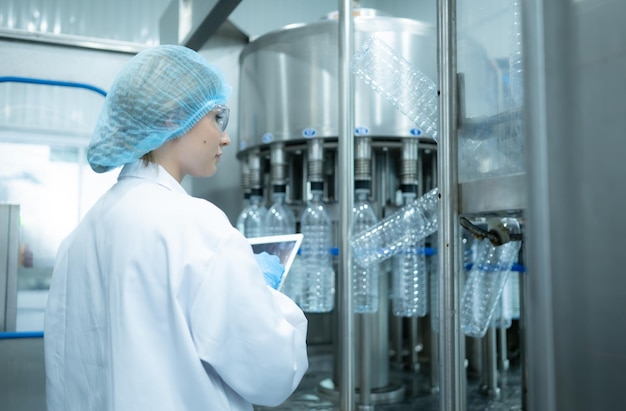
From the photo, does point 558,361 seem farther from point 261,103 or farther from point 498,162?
point 261,103

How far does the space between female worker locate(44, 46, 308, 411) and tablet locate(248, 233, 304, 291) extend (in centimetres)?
23

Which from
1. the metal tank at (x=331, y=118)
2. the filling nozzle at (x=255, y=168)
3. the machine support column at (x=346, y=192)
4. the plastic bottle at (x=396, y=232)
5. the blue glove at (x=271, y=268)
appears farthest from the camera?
the filling nozzle at (x=255, y=168)

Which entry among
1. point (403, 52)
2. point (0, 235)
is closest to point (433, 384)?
point (403, 52)

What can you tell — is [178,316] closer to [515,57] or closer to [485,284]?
[515,57]

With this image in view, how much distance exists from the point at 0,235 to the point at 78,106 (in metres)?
0.59

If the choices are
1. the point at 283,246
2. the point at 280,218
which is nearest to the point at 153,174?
the point at 283,246

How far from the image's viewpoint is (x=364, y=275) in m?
2.04

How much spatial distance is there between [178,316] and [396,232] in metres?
1.06

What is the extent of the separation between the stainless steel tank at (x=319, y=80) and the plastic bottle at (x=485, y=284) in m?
0.70

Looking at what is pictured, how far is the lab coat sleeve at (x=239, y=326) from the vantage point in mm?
873

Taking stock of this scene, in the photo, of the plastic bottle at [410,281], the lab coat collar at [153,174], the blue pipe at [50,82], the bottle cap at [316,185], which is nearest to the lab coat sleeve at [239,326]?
the lab coat collar at [153,174]

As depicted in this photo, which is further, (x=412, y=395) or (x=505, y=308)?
(x=412, y=395)

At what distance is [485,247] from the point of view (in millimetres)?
1460

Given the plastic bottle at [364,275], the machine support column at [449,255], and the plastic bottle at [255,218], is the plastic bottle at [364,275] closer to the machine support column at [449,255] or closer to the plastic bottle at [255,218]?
the plastic bottle at [255,218]
